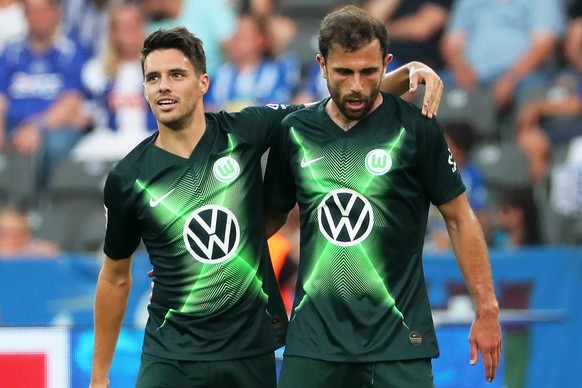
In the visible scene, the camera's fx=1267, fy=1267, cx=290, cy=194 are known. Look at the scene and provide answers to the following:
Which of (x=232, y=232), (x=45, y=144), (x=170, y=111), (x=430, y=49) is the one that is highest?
(x=430, y=49)

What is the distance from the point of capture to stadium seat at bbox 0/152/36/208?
1147 cm

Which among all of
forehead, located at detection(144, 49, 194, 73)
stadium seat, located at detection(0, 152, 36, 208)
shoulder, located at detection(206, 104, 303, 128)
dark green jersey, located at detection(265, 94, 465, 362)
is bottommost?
dark green jersey, located at detection(265, 94, 465, 362)

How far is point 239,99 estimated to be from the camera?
1140 centimetres

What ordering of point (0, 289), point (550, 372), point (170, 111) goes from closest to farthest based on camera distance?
point (170, 111)
point (550, 372)
point (0, 289)

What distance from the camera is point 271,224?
5.37 metres

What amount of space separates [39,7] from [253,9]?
2075 mm

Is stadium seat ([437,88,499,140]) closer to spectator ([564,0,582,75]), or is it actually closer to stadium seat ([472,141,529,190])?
stadium seat ([472,141,529,190])

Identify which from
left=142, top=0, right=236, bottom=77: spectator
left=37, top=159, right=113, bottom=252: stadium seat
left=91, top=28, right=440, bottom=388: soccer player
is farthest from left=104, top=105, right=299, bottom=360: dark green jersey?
left=142, top=0, right=236, bottom=77: spectator

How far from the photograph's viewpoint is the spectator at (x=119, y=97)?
11.5 metres

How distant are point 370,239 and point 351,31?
2.64 ft

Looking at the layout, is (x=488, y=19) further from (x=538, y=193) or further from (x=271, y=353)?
(x=271, y=353)

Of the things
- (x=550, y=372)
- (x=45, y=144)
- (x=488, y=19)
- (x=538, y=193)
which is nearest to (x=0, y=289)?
(x=45, y=144)

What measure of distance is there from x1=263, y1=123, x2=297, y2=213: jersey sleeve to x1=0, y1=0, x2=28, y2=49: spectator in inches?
304

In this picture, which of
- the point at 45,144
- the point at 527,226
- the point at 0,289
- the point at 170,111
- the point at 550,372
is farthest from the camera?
the point at 45,144
